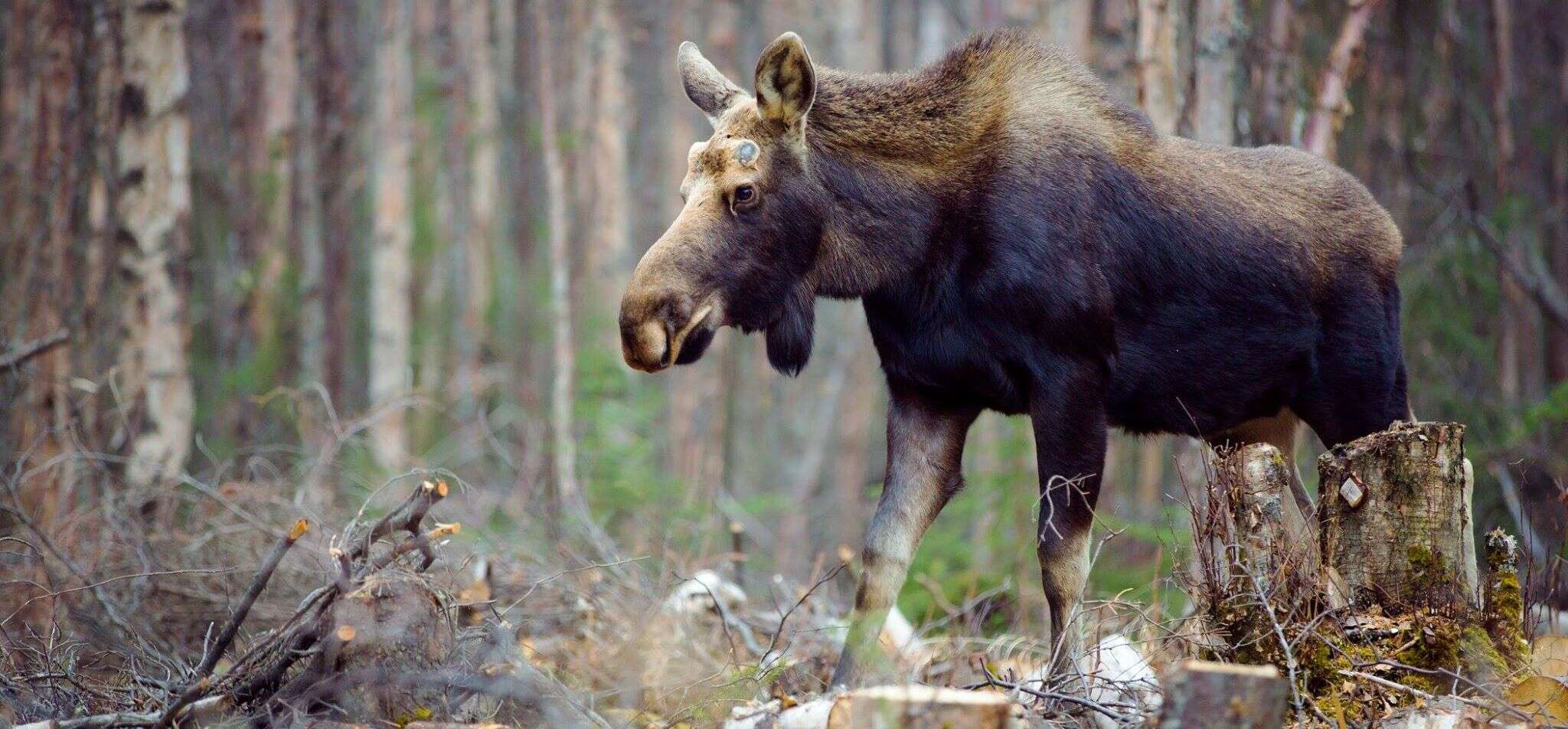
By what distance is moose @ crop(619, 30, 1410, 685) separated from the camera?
16.3ft

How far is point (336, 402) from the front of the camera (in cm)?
1506

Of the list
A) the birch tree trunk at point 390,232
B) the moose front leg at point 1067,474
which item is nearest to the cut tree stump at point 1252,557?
the moose front leg at point 1067,474

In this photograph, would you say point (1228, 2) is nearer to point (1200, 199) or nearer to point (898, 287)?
point (1200, 199)

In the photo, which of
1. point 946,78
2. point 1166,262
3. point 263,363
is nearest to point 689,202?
point 946,78

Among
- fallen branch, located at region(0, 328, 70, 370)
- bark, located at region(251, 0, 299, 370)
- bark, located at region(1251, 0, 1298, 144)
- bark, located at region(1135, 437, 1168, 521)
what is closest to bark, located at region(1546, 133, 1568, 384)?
bark, located at region(1135, 437, 1168, 521)

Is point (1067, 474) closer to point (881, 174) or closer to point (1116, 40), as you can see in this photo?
point (881, 174)

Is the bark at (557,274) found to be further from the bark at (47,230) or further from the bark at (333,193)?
the bark at (47,230)

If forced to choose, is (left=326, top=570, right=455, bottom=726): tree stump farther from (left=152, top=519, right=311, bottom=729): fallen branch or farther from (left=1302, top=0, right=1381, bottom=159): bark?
(left=1302, top=0, right=1381, bottom=159): bark

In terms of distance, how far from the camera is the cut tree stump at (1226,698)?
3.28m

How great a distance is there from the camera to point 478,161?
21000mm

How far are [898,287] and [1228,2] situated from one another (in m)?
3.96

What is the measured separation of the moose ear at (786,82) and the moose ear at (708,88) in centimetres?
43

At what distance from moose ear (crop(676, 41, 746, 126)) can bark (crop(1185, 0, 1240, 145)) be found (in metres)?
3.45

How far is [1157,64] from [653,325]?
4.61 metres
